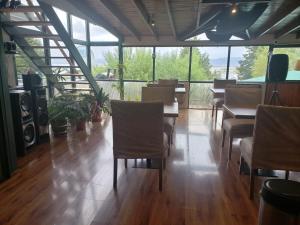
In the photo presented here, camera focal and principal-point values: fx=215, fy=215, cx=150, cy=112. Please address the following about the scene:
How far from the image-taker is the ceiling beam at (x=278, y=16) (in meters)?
4.31

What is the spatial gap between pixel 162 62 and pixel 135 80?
40.7 inches

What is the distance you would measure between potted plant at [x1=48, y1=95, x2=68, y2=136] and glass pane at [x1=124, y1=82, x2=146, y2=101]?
10.1ft

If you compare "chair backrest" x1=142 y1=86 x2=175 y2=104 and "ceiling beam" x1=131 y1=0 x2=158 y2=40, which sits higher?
"ceiling beam" x1=131 y1=0 x2=158 y2=40

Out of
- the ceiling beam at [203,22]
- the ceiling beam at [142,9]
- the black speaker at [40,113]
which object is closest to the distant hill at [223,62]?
the ceiling beam at [203,22]

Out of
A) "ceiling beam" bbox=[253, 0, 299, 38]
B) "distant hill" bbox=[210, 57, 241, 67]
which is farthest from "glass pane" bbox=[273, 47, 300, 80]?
"distant hill" bbox=[210, 57, 241, 67]

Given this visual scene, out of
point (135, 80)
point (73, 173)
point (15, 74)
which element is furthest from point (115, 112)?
point (135, 80)

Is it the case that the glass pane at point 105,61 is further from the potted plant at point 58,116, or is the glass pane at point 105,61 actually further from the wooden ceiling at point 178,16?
the potted plant at point 58,116

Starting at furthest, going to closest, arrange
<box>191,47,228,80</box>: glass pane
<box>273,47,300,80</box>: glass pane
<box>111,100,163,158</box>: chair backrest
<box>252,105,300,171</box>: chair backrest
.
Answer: <box>191,47,228,80</box>: glass pane → <box>273,47,300,80</box>: glass pane → <box>111,100,163,158</box>: chair backrest → <box>252,105,300,171</box>: chair backrest

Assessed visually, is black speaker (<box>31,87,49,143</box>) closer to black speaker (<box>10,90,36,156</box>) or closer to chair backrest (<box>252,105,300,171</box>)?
black speaker (<box>10,90,36,156</box>)

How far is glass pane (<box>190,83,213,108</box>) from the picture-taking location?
673cm

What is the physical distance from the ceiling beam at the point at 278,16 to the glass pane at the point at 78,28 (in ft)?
15.6

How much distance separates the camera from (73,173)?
104 inches

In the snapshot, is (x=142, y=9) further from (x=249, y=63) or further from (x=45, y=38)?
(x=249, y=63)

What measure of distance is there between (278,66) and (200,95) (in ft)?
11.2
